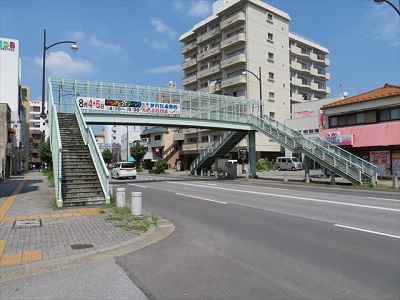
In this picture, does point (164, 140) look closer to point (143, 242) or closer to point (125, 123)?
point (125, 123)

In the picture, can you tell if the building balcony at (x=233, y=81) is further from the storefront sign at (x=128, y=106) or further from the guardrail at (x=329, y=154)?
the storefront sign at (x=128, y=106)

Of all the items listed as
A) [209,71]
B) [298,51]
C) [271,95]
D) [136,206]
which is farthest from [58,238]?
[298,51]

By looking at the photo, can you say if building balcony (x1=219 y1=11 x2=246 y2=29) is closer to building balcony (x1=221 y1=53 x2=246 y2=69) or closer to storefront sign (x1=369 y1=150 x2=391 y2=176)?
building balcony (x1=221 y1=53 x2=246 y2=69)

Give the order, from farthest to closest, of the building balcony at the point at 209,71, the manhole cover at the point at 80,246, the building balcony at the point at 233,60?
the building balcony at the point at 209,71, the building balcony at the point at 233,60, the manhole cover at the point at 80,246

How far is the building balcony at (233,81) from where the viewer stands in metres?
51.8

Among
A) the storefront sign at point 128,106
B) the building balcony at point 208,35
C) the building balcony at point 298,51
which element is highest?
the building balcony at point 208,35

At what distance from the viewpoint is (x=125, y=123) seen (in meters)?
25.2

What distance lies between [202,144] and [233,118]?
84.1 feet

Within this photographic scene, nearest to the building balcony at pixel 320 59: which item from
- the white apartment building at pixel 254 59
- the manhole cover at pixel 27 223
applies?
the white apartment building at pixel 254 59

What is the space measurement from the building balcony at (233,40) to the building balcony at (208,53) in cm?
212

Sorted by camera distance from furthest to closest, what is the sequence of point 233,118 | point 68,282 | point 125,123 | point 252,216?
1. point 233,118
2. point 125,123
3. point 252,216
4. point 68,282

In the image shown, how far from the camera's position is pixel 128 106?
25375mm

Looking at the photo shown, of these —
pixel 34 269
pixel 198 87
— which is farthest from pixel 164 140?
pixel 34 269

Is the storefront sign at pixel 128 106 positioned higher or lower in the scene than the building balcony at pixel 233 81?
lower
